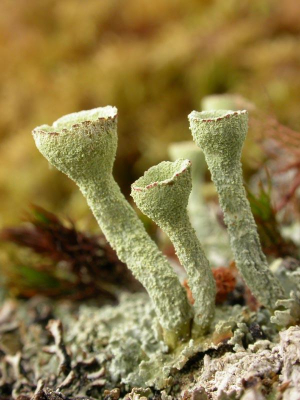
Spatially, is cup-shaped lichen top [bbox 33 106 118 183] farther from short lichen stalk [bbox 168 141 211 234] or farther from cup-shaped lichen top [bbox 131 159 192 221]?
short lichen stalk [bbox 168 141 211 234]

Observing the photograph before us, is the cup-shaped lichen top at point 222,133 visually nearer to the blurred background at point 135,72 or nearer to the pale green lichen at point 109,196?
the pale green lichen at point 109,196

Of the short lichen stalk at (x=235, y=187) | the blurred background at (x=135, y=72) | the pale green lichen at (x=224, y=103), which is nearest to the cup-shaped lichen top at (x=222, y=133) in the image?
the short lichen stalk at (x=235, y=187)

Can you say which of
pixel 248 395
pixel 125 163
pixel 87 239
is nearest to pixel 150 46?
pixel 125 163

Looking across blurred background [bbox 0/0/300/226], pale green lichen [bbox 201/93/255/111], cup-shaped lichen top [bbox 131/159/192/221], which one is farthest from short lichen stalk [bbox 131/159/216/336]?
blurred background [bbox 0/0/300/226]

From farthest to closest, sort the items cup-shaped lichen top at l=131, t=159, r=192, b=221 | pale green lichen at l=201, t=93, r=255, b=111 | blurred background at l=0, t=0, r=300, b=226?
blurred background at l=0, t=0, r=300, b=226 < pale green lichen at l=201, t=93, r=255, b=111 < cup-shaped lichen top at l=131, t=159, r=192, b=221

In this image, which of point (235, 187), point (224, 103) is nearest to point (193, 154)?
point (224, 103)

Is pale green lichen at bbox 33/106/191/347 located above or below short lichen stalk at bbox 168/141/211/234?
below

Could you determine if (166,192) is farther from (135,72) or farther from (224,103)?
(135,72)
